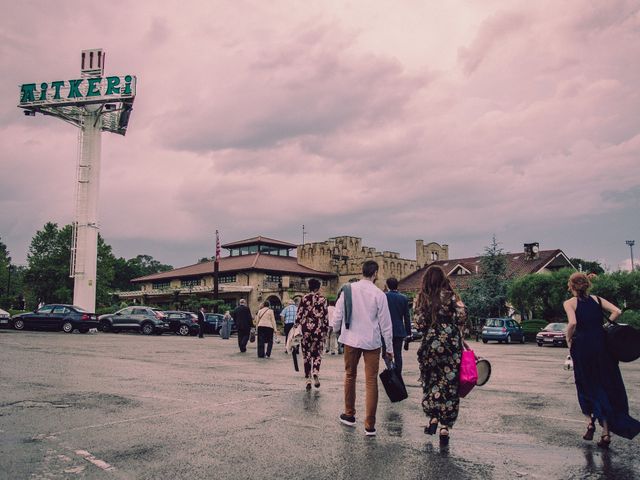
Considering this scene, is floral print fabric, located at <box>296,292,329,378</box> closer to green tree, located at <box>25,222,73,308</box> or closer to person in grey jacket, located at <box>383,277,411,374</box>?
person in grey jacket, located at <box>383,277,411,374</box>

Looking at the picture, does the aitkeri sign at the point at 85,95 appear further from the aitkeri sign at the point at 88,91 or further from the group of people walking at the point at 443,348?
the group of people walking at the point at 443,348

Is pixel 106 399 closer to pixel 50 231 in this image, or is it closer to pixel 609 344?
pixel 609 344

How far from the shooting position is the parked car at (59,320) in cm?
3073

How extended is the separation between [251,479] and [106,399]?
4483mm

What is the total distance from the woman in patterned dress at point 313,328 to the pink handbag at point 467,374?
4.03 meters

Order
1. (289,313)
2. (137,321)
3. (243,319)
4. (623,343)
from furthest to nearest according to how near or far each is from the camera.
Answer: (137,321), (243,319), (289,313), (623,343)

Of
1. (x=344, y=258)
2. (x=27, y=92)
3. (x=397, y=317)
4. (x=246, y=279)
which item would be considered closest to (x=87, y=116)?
(x=27, y=92)

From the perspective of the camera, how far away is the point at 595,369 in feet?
19.7

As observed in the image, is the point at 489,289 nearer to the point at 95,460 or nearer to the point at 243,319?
the point at 243,319

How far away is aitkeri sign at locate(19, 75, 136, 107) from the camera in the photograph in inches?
1839

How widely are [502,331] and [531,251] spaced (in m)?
26.4

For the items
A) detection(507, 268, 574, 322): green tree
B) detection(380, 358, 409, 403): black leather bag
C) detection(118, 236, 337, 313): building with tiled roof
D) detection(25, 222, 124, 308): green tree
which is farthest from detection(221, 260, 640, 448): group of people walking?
detection(25, 222, 124, 308): green tree

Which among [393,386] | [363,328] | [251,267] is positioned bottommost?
[393,386]

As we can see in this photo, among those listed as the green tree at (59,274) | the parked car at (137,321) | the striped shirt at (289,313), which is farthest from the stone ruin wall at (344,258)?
the striped shirt at (289,313)
